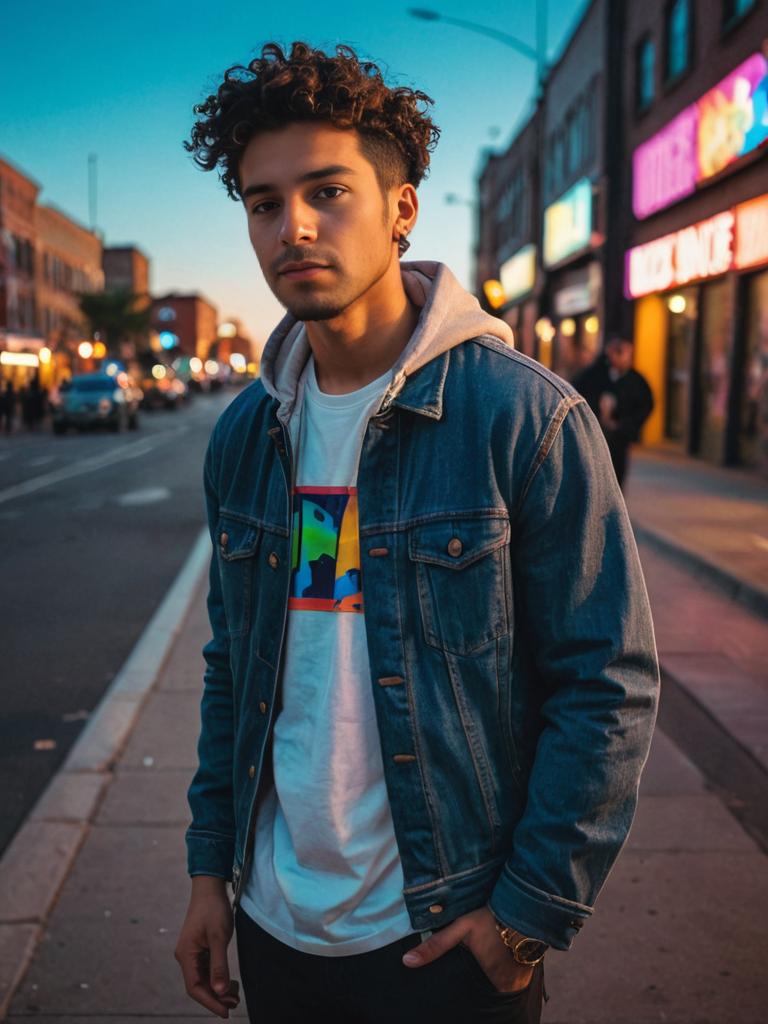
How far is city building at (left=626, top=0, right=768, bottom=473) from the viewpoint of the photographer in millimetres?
15891

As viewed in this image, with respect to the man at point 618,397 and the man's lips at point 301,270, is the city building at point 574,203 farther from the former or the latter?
the man's lips at point 301,270

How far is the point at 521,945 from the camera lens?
4.83ft

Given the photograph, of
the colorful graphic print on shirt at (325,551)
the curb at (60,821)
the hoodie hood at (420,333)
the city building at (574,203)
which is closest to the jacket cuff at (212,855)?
the colorful graphic print on shirt at (325,551)

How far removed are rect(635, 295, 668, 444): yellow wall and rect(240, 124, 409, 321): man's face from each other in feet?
69.8

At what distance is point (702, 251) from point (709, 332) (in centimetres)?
158

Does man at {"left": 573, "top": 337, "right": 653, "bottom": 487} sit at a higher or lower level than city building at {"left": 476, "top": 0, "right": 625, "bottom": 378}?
lower

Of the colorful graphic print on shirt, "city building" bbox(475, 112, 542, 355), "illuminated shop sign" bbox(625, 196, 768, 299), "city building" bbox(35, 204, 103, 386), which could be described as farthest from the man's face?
"city building" bbox(35, 204, 103, 386)

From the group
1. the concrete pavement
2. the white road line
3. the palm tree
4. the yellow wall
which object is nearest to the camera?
the concrete pavement

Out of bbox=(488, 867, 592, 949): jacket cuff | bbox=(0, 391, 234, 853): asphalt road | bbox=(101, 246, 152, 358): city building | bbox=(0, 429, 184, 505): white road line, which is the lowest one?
bbox=(0, 391, 234, 853): asphalt road

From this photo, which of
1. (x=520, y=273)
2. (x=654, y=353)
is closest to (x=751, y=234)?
(x=654, y=353)

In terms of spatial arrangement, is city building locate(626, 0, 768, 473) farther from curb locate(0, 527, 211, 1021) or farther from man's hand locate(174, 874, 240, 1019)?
man's hand locate(174, 874, 240, 1019)

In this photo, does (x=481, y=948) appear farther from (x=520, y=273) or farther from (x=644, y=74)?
(x=520, y=273)

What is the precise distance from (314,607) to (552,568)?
380 mm

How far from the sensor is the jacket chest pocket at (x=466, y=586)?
150 cm
